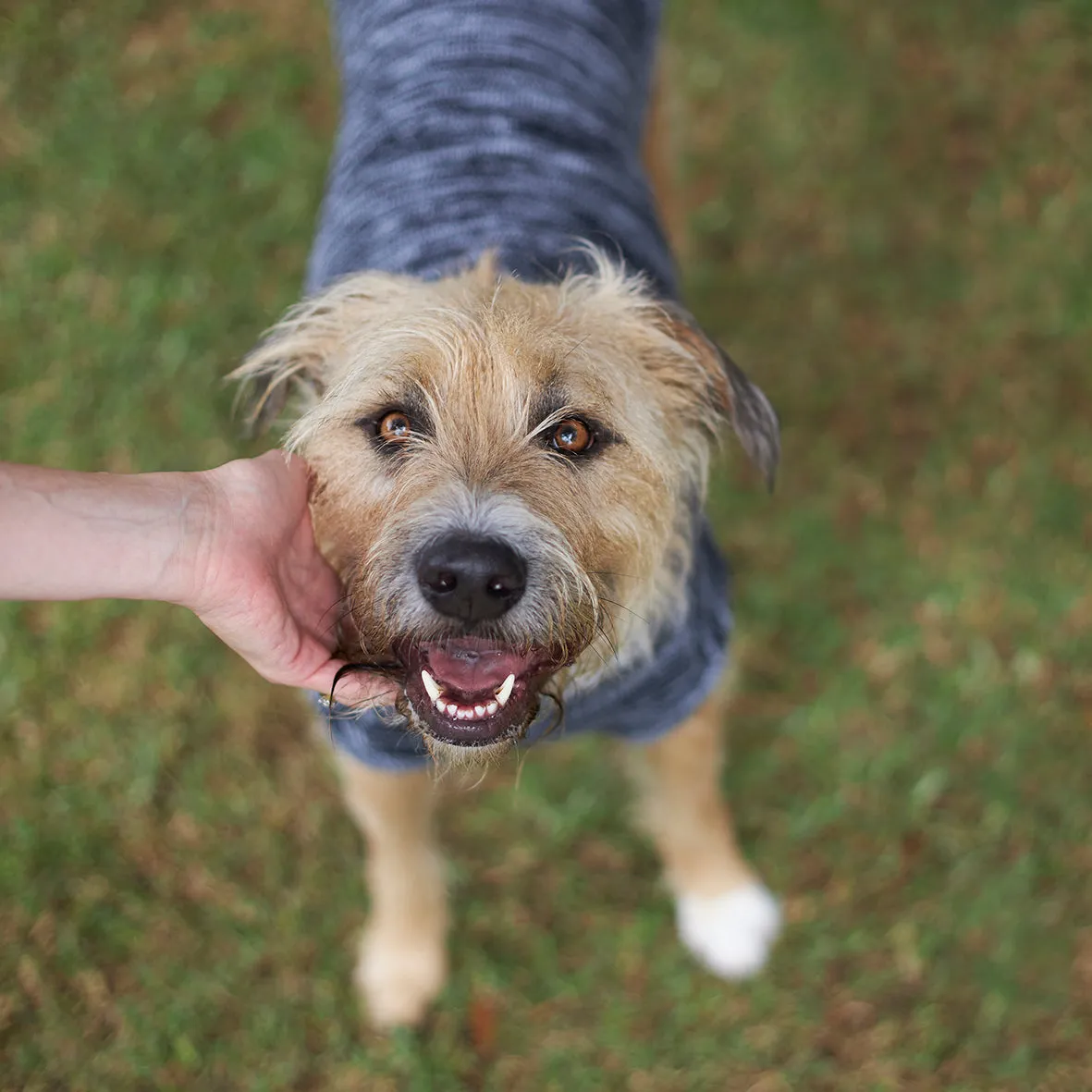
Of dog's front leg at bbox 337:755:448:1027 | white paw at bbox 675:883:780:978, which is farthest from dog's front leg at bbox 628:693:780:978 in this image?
dog's front leg at bbox 337:755:448:1027

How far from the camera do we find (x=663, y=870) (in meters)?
3.46

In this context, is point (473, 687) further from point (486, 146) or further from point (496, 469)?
point (486, 146)

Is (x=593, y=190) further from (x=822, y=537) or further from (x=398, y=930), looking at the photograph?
(x=398, y=930)

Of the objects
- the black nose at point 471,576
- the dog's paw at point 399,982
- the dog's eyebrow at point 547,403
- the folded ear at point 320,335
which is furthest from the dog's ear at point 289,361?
the dog's paw at point 399,982

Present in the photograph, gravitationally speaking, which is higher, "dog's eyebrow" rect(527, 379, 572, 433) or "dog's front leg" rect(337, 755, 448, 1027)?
"dog's eyebrow" rect(527, 379, 572, 433)

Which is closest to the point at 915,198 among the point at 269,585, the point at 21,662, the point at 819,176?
the point at 819,176

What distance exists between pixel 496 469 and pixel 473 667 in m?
0.39

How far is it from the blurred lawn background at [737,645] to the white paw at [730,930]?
64 millimetres

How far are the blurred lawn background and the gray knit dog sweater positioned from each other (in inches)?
41.1

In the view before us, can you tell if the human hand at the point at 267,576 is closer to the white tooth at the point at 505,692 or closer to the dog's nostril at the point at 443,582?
the white tooth at the point at 505,692

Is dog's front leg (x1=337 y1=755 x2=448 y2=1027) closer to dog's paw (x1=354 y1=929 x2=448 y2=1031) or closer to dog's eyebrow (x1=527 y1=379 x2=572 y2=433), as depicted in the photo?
dog's paw (x1=354 y1=929 x2=448 y2=1031)

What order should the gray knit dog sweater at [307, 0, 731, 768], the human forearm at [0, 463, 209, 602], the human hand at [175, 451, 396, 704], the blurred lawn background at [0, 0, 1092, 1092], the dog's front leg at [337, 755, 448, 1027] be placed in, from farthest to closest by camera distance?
the blurred lawn background at [0, 0, 1092, 1092] → the dog's front leg at [337, 755, 448, 1027] → the gray knit dog sweater at [307, 0, 731, 768] → the human hand at [175, 451, 396, 704] → the human forearm at [0, 463, 209, 602]

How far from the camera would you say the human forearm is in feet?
6.82

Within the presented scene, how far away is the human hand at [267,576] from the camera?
2.18 metres
